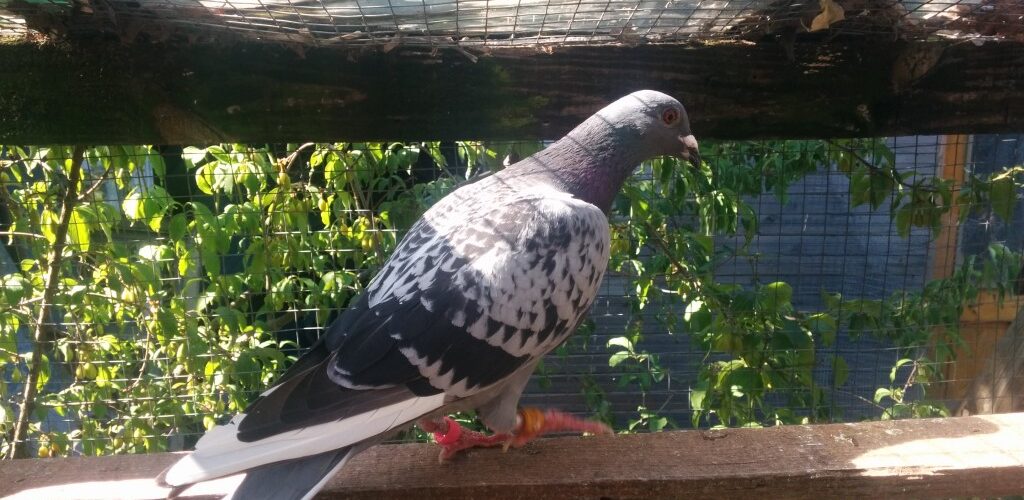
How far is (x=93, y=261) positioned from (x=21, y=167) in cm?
39

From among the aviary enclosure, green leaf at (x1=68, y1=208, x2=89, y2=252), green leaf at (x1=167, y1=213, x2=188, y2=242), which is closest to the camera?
the aviary enclosure

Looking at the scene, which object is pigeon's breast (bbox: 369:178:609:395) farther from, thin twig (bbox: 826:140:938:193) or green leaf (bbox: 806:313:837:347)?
green leaf (bbox: 806:313:837:347)

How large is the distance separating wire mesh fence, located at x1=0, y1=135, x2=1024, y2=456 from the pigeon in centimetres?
61

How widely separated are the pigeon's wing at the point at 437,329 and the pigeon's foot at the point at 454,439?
0.22 metres

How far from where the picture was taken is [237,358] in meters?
2.44

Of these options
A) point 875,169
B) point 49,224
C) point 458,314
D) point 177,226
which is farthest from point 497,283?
point 49,224

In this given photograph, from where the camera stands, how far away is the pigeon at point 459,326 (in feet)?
4.10

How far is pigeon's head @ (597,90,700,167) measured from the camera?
→ 1.59 metres

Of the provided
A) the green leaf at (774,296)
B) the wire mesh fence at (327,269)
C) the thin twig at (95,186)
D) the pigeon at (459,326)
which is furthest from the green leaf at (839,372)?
the thin twig at (95,186)

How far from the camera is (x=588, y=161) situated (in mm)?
1684

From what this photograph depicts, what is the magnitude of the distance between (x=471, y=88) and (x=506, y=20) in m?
0.17

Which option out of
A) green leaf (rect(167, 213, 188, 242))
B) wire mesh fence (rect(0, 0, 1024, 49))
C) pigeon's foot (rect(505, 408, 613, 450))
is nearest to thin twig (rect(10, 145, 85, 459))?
green leaf (rect(167, 213, 188, 242))

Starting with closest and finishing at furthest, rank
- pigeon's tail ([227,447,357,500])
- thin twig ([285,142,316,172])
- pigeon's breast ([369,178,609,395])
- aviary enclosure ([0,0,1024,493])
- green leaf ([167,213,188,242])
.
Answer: pigeon's tail ([227,447,357,500]) < pigeon's breast ([369,178,609,395]) < aviary enclosure ([0,0,1024,493]) < green leaf ([167,213,188,242]) < thin twig ([285,142,316,172])

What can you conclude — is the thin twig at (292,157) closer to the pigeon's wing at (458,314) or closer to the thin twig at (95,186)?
the thin twig at (95,186)
